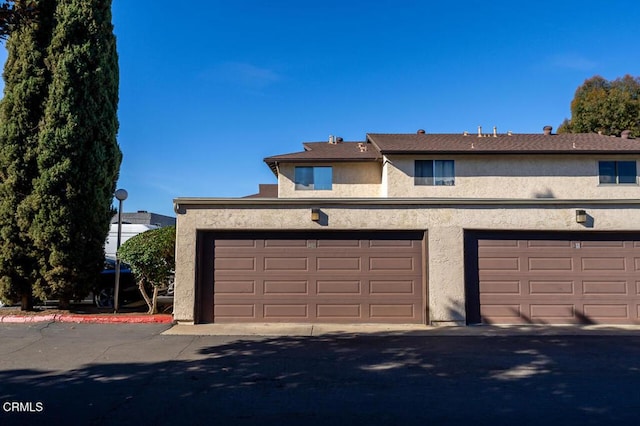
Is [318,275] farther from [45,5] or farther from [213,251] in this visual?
[45,5]

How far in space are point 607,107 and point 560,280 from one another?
1143 inches

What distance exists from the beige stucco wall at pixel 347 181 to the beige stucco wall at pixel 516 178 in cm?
160

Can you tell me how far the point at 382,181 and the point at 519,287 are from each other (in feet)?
38.1

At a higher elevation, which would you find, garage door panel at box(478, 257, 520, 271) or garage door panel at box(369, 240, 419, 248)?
garage door panel at box(369, 240, 419, 248)

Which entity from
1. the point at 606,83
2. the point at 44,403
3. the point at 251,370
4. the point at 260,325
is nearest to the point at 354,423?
the point at 251,370

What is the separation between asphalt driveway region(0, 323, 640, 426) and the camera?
4.94 metres

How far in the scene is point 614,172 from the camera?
810 inches

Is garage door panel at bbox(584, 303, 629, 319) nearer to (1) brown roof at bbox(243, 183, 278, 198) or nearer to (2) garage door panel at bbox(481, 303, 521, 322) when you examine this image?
(2) garage door panel at bbox(481, 303, 521, 322)

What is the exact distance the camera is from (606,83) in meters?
35.9

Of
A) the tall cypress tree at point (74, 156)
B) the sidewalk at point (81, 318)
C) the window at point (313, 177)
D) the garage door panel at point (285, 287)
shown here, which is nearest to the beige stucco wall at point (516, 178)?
the window at point (313, 177)

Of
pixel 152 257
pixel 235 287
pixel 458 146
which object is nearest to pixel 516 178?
pixel 458 146

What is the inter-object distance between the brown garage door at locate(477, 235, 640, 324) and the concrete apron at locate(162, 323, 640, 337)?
0.31m

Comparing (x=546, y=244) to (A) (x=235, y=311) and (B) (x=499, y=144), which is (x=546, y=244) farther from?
(B) (x=499, y=144)

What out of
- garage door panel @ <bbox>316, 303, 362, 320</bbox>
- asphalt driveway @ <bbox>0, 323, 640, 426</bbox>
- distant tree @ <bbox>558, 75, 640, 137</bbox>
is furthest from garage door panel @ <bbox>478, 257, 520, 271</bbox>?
distant tree @ <bbox>558, 75, 640, 137</bbox>
